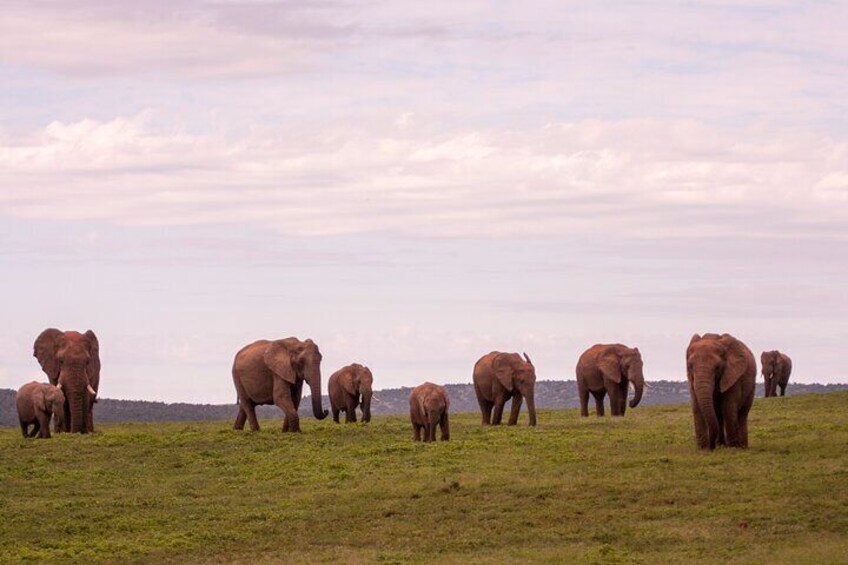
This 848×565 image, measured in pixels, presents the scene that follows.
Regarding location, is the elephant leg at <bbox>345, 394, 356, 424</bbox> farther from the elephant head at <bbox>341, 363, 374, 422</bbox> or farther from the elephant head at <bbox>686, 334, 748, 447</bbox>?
the elephant head at <bbox>686, 334, 748, 447</bbox>

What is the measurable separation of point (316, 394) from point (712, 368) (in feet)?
54.6

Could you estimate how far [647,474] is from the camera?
4138 centimetres

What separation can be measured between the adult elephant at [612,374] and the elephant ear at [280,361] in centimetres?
1590

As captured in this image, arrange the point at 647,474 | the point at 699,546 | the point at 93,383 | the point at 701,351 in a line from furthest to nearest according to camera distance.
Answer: the point at 93,383
the point at 701,351
the point at 647,474
the point at 699,546

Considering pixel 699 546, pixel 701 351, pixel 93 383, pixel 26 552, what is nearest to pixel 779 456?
pixel 701 351

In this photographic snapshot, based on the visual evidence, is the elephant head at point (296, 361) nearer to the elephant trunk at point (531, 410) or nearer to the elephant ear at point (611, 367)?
the elephant trunk at point (531, 410)

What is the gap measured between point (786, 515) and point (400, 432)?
913 inches

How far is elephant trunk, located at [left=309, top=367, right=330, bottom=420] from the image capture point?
5569 centimetres

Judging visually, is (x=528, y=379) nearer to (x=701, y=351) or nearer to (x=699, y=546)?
(x=701, y=351)

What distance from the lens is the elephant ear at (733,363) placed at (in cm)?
4396

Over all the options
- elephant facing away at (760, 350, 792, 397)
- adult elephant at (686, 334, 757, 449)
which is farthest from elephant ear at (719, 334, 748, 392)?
elephant facing away at (760, 350, 792, 397)

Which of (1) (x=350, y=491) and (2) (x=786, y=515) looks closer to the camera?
A: (2) (x=786, y=515)

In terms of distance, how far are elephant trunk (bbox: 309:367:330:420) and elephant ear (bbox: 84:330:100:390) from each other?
9676 millimetres

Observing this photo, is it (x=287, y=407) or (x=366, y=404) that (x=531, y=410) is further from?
(x=366, y=404)
